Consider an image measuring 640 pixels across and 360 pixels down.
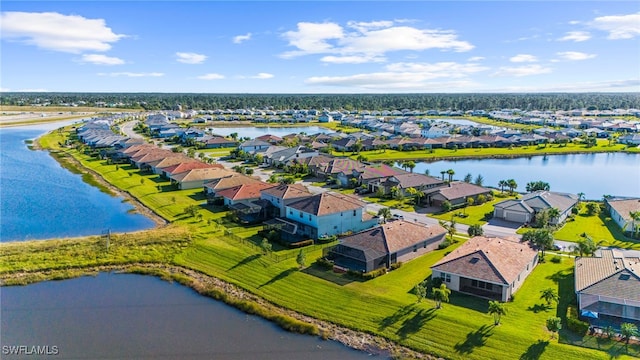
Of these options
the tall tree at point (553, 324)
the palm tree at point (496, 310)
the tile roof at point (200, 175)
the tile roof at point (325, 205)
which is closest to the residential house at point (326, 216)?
the tile roof at point (325, 205)

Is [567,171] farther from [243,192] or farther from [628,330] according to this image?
[628,330]

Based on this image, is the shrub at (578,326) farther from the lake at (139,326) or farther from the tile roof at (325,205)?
the tile roof at (325,205)

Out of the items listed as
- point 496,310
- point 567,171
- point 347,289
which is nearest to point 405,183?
point 347,289

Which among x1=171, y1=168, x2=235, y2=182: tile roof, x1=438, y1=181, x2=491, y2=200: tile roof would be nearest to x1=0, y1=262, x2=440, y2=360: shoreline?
x1=171, y1=168, x2=235, y2=182: tile roof

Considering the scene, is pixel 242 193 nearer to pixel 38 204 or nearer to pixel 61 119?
pixel 38 204

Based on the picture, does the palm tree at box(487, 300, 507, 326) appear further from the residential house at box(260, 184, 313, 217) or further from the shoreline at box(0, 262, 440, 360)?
the residential house at box(260, 184, 313, 217)
